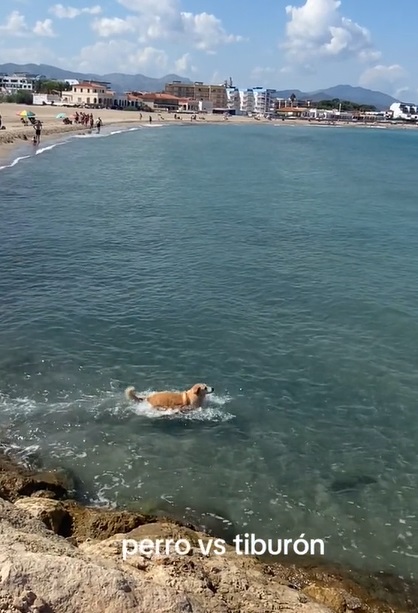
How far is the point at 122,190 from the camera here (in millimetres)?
47062

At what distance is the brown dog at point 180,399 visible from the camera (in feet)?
47.3

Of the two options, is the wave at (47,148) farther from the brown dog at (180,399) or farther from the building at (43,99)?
the building at (43,99)

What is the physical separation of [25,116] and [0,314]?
76.0m

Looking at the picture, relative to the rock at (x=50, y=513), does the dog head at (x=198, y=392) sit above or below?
below

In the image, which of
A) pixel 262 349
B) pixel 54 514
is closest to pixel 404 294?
pixel 262 349

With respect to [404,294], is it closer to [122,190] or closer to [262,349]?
[262,349]

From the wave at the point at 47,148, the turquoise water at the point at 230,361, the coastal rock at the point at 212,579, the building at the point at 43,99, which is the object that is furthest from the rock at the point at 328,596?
the building at the point at 43,99

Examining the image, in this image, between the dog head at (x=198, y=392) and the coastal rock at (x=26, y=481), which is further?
the dog head at (x=198, y=392)

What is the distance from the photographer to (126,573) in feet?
21.1

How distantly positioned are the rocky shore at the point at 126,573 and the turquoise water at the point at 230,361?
100 cm

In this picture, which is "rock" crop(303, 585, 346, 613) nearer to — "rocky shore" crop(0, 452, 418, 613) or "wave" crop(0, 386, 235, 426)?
"rocky shore" crop(0, 452, 418, 613)

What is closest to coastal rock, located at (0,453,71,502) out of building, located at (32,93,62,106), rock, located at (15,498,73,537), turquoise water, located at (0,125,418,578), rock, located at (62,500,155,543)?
turquoise water, located at (0,125,418,578)

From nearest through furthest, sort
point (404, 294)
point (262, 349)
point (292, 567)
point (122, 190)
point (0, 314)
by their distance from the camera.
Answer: point (292, 567)
point (262, 349)
point (0, 314)
point (404, 294)
point (122, 190)

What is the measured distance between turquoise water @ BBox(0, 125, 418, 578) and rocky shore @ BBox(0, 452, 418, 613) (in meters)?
1.00
